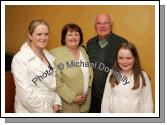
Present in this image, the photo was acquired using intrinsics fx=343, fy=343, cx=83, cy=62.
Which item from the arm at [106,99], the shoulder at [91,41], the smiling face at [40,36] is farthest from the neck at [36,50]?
the arm at [106,99]

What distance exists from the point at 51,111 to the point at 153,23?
0.88 metres

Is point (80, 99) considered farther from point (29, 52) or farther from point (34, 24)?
point (34, 24)

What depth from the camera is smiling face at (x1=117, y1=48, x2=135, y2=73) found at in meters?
2.22

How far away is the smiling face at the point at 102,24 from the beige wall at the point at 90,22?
0.10ft

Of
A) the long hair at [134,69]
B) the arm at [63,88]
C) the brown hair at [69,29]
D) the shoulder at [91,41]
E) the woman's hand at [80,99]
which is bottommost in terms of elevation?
the woman's hand at [80,99]

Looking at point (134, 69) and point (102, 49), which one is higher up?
point (102, 49)

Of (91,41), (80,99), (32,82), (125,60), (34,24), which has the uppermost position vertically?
(34,24)

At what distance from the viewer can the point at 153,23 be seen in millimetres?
2244

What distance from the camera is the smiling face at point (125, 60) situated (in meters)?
2.22

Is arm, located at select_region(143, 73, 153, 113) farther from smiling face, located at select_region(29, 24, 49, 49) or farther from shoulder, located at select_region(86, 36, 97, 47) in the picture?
smiling face, located at select_region(29, 24, 49, 49)

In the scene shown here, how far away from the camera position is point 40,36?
87.7 inches

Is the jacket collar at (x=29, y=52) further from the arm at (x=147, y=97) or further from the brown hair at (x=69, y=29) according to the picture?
the arm at (x=147, y=97)

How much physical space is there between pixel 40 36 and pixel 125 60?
1.88ft

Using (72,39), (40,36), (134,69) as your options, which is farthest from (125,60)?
(40,36)
